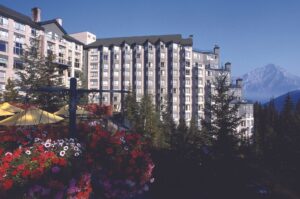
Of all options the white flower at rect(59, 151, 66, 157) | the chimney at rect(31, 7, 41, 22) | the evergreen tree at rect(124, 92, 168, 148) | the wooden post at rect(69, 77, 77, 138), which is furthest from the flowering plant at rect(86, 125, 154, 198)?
the chimney at rect(31, 7, 41, 22)

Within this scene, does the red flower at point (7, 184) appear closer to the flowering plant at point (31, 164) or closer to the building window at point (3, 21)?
the flowering plant at point (31, 164)

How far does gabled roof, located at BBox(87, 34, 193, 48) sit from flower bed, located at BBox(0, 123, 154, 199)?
74371 millimetres

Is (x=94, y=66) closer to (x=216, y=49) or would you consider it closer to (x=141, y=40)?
(x=141, y=40)

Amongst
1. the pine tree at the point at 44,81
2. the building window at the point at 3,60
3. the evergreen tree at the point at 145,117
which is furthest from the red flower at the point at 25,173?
the building window at the point at 3,60

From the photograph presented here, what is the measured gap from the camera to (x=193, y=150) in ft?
47.6

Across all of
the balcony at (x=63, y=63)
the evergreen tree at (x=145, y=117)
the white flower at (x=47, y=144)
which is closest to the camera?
the white flower at (x=47, y=144)

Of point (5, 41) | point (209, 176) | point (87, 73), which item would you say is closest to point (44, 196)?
point (209, 176)

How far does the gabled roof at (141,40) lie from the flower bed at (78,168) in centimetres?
7437

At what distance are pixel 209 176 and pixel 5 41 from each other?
5334 cm

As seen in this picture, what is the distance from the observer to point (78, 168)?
5664 millimetres

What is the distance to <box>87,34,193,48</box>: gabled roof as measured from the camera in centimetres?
7983

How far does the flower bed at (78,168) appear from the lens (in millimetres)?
5113

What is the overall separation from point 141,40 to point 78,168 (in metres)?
80.1

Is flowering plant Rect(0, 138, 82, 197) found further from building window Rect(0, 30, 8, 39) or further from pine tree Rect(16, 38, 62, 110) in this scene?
building window Rect(0, 30, 8, 39)
